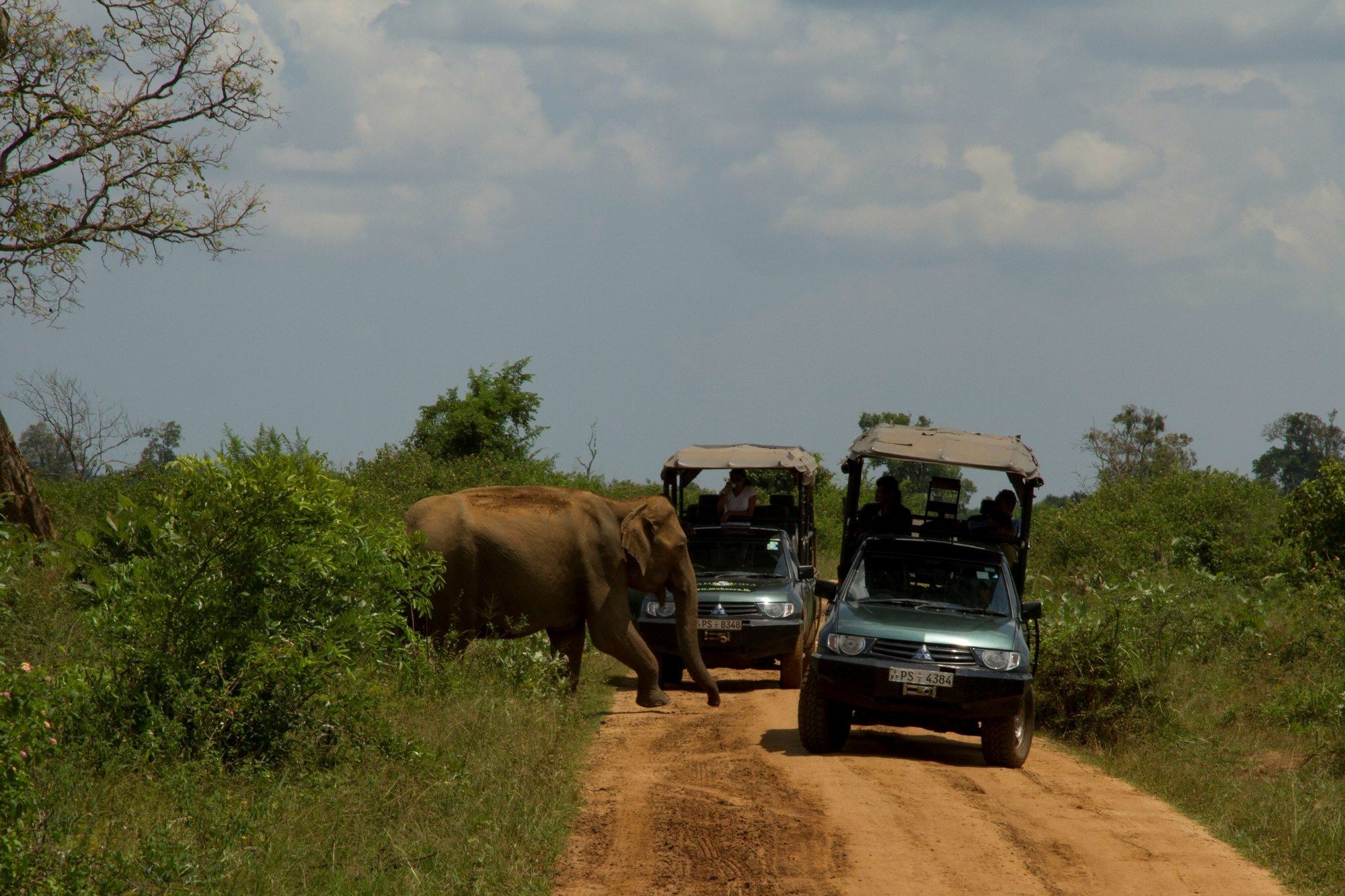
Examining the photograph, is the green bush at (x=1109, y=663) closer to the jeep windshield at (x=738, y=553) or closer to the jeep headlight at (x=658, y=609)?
the jeep windshield at (x=738, y=553)

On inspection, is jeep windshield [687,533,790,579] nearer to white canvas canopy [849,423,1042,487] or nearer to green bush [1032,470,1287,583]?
white canvas canopy [849,423,1042,487]

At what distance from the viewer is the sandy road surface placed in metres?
7.54

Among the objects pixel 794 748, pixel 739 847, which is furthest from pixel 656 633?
pixel 739 847

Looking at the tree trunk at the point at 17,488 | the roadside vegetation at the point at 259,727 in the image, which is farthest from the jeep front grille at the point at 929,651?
the tree trunk at the point at 17,488

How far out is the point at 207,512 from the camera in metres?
8.43

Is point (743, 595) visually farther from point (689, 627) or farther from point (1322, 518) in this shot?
point (1322, 518)

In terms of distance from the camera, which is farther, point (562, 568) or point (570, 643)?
point (570, 643)

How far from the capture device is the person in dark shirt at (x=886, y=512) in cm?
1516

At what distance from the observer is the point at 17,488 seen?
57.0 ft

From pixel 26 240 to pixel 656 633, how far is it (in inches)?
458

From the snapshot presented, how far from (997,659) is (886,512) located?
5.06 metres

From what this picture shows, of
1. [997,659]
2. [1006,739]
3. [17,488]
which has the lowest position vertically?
[1006,739]

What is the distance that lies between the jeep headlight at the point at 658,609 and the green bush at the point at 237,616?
631 centimetres

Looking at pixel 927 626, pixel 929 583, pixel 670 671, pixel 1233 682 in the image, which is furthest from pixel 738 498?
pixel 927 626
